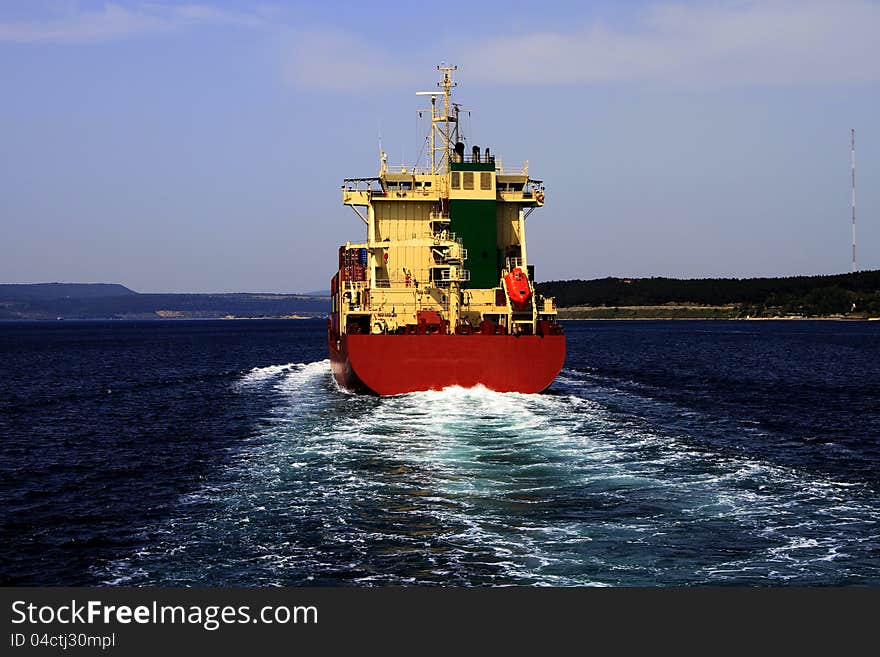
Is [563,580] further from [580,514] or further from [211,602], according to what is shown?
[211,602]

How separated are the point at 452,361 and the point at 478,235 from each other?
8748 mm

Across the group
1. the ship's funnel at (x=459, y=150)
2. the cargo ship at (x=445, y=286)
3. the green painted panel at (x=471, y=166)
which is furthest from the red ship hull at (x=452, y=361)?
the ship's funnel at (x=459, y=150)

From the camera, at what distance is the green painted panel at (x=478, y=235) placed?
147 feet

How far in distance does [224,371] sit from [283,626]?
205ft

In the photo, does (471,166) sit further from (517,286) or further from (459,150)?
(517,286)

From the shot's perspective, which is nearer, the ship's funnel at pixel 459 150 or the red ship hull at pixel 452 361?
the red ship hull at pixel 452 361

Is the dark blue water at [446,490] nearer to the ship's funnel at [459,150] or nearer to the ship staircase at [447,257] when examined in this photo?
the ship staircase at [447,257]

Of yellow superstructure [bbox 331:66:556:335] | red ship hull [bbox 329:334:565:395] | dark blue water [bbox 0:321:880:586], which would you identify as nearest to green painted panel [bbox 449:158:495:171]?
yellow superstructure [bbox 331:66:556:335]

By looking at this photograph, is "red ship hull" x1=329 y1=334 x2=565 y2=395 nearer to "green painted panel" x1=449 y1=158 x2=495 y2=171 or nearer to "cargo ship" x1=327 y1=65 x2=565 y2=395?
"cargo ship" x1=327 y1=65 x2=565 y2=395

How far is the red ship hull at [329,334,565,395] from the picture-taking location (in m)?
39.0

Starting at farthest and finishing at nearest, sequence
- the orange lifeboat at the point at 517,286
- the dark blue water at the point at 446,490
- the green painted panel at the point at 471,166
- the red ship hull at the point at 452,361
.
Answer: the green painted panel at the point at 471,166 < the orange lifeboat at the point at 517,286 < the red ship hull at the point at 452,361 < the dark blue water at the point at 446,490

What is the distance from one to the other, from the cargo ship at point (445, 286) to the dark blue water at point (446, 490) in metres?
1.43

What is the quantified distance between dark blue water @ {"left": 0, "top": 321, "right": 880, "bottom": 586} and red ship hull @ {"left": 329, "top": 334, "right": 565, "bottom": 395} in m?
0.76

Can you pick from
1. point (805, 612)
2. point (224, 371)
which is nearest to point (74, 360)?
point (224, 371)
